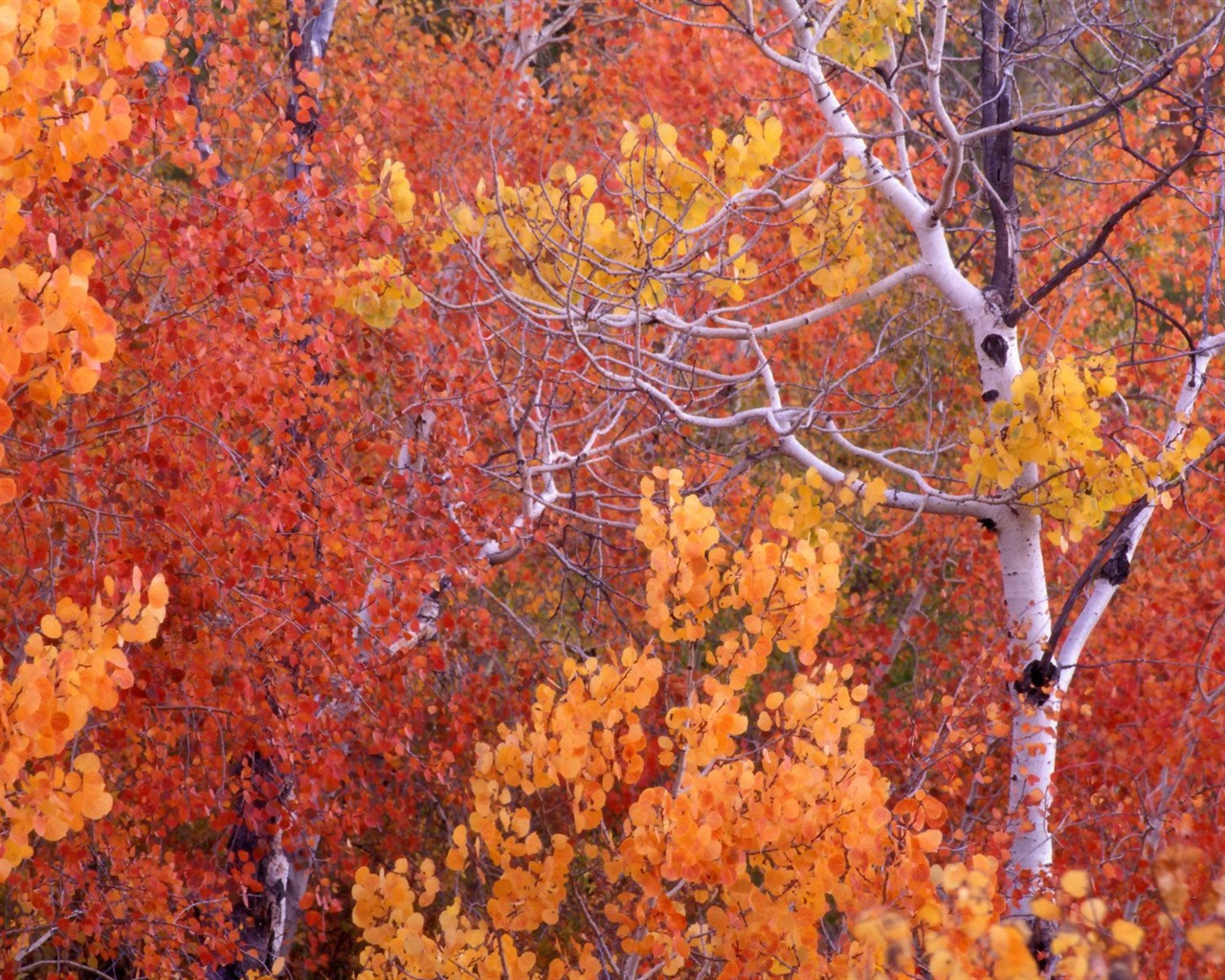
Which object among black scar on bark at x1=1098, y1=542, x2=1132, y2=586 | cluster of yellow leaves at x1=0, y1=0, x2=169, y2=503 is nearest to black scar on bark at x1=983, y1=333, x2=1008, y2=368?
black scar on bark at x1=1098, y1=542, x2=1132, y2=586

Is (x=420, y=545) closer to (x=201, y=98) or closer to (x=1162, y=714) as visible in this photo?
(x=201, y=98)

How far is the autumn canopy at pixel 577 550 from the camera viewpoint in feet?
10.4

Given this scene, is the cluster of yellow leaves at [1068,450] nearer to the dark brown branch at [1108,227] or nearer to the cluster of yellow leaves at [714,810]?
the dark brown branch at [1108,227]

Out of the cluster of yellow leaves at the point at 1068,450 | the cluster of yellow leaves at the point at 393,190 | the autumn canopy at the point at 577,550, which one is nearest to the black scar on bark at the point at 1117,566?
the autumn canopy at the point at 577,550

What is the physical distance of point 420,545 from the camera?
224 inches

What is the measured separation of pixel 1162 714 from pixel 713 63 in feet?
22.1

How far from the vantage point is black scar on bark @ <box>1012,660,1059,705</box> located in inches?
197

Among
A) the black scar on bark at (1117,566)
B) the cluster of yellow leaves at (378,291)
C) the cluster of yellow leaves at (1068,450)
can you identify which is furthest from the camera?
the black scar on bark at (1117,566)

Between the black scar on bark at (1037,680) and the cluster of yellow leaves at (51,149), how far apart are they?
12.0ft

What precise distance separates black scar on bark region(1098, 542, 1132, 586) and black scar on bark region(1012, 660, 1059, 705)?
42cm

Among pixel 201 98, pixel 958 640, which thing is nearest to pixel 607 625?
pixel 958 640

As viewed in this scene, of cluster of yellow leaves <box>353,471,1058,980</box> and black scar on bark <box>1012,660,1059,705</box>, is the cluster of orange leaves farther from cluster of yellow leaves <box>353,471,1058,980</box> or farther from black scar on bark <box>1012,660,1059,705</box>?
black scar on bark <box>1012,660,1059,705</box>

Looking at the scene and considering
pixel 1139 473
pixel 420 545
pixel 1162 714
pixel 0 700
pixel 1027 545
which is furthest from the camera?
pixel 1162 714

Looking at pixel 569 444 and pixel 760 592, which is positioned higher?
pixel 569 444
